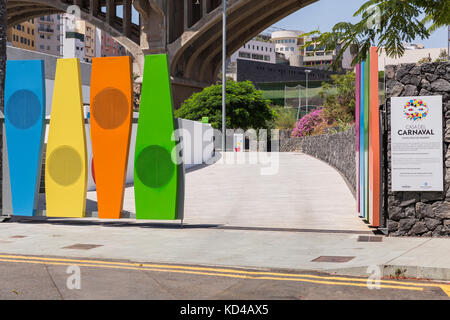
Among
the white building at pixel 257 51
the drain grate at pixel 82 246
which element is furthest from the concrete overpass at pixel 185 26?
the white building at pixel 257 51

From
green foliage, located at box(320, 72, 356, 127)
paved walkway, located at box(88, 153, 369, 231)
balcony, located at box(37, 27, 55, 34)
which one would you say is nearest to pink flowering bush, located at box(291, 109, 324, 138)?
green foliage, located at box(320, 72, 356, 127)

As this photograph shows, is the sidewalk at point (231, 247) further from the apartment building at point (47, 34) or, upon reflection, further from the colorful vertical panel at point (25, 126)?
the apartment building at point (47, 34)

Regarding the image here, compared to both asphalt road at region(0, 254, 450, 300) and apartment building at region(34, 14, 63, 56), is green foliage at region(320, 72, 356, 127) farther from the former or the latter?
apartment building at region(34, 14, 63, 56)

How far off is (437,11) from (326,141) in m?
20.2

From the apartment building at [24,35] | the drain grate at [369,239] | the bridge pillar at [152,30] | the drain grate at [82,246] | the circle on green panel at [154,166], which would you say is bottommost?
the drain grate at [82,246]

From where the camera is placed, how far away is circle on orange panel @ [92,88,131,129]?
1265 centimetres

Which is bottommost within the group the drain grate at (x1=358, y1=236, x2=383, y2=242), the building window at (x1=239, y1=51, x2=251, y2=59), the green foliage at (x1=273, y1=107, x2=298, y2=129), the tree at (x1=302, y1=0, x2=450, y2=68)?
the drain grate at (x1=358, y1=236, x2=383, y2=242)

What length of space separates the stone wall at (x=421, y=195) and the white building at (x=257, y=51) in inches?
6891

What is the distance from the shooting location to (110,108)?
12719 millimetres

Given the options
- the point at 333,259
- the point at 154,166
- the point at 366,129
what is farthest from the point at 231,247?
the point at 366,129

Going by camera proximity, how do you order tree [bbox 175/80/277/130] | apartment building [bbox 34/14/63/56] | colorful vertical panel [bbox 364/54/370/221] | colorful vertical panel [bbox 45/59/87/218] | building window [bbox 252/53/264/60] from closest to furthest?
colorful vertical panel [bbox 364/54/370/221] → colorful vertical panel [bbox 45/59/87/218] → tree [bbox 175/80/277/130] → apartment building [bbox 34/14/63/56] → building window [bbox 252/53/264/60]

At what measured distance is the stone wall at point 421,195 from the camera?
10.9m

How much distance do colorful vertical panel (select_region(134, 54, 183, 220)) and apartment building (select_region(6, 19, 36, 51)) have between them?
433 feet
